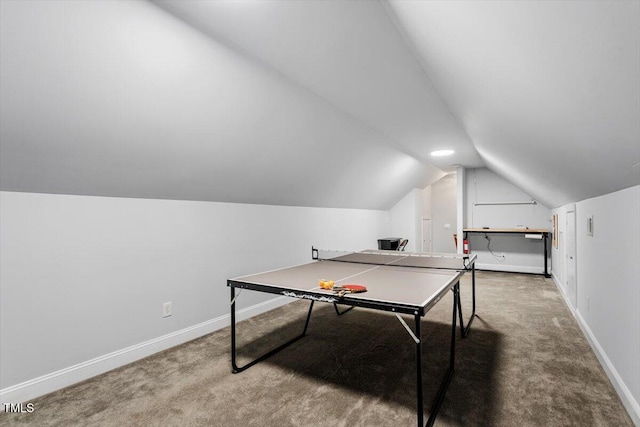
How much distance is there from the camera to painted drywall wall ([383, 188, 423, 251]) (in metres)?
7.32

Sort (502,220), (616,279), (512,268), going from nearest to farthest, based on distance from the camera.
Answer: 1. (616,279)
2. (512,268)
3. (502,220)

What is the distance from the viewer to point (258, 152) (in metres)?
3.08

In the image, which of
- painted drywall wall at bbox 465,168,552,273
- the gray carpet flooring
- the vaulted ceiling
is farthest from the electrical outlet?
painted drywall wall at bbox 465,168,552,273

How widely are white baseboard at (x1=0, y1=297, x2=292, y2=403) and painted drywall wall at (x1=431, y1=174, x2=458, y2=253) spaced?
642 centimetres

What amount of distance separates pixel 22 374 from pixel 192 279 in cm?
132

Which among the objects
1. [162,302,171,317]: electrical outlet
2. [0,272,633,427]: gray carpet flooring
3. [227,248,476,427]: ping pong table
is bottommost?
[0,272,633,427]: gray carpet flooring

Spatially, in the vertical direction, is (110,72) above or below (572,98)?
above

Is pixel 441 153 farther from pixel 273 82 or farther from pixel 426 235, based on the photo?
pixel 273 82

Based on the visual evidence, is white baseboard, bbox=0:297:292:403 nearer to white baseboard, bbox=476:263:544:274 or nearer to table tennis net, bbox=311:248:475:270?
table tennis net, bbox=311:248:475:270

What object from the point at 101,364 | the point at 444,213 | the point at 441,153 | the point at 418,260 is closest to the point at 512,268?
the point at 444,213

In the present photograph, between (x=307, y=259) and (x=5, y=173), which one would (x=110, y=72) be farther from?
(x=307, y=259)

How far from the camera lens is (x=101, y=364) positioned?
242cm

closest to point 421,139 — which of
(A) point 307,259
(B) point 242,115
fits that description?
(A) point 307,259

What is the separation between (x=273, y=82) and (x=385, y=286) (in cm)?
174
